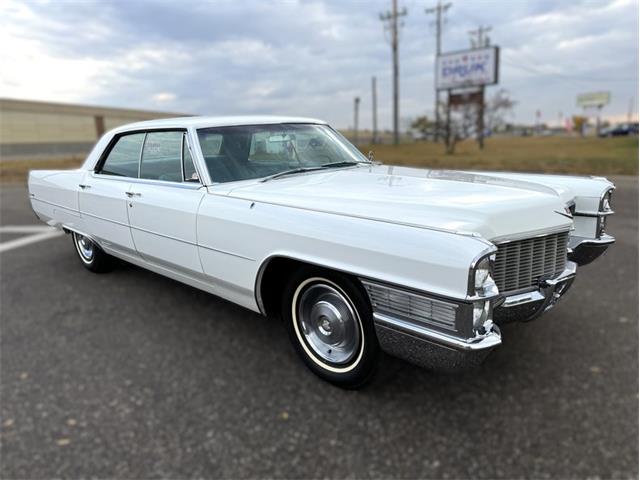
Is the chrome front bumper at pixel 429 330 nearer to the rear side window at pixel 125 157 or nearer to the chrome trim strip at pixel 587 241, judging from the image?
the chrome trim strip at pixel 587 241

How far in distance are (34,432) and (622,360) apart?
71575mm

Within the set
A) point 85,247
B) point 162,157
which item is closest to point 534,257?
point 162,157

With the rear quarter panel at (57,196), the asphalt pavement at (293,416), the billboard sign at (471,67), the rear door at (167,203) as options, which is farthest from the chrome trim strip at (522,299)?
the billboard sign at (471,67)

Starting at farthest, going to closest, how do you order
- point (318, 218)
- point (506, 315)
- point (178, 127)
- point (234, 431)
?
point (234, 431)
point (178, 127)
point (318, 218)
point (506, 315)

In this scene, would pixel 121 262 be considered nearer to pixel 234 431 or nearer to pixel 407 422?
pixel 234 431

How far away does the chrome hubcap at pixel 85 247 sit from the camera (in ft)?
5.42

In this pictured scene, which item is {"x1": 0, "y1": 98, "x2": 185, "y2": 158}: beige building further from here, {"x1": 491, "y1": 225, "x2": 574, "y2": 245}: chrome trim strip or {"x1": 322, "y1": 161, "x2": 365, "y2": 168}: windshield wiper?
{"x1": 491, "y1": 225, "x2": 574, "y2": 245}: chrome trim strip

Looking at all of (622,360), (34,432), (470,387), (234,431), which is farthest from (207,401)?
(622,360)

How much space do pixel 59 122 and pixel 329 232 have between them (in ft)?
12.0

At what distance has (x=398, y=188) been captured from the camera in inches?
50.4

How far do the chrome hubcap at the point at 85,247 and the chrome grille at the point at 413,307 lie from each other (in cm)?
119

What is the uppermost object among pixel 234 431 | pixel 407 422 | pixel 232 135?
pixel 232 135

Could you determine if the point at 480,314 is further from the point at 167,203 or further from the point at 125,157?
the point at 125,157

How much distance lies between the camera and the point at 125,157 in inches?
67.9
